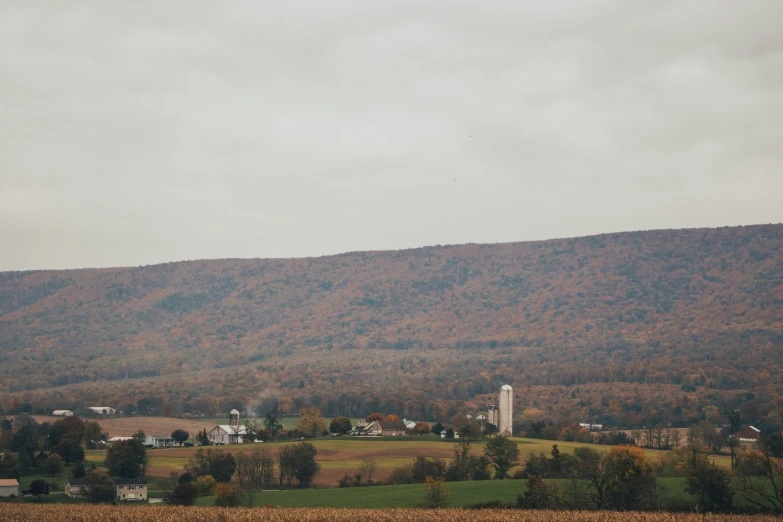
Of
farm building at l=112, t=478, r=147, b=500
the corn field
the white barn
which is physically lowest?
farm building at l=112, t=478, r=147, b=500

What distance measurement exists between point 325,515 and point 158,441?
6791 centimetres

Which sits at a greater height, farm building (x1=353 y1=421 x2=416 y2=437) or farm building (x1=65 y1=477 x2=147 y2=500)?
farm building (x1=353 y1=421 x2=416 y2=437)

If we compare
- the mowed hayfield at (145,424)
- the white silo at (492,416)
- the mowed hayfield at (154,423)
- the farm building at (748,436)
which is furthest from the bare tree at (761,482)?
the mowed hayfield at (145,424)

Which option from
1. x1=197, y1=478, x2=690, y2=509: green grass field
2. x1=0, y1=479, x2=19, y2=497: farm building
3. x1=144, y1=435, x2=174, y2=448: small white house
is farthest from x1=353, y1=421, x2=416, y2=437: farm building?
x1=0, y1=479, x2=19, y2=497: farm building

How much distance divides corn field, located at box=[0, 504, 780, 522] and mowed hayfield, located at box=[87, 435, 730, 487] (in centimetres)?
2663

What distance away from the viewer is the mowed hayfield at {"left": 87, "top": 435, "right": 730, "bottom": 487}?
3590 inches

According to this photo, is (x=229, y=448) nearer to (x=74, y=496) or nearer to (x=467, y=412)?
(x=74, y=496)

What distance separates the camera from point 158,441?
11919 cm

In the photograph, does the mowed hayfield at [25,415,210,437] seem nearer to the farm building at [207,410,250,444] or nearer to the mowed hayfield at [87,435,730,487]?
the farm building at [207,410,250,444]

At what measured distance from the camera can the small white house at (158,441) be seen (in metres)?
116

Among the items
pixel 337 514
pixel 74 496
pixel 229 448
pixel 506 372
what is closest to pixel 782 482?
pixel 337 514

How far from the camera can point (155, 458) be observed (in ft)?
326

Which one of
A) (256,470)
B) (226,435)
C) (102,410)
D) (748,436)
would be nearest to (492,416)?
(748,436)

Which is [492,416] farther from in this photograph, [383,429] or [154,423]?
[154,423]
